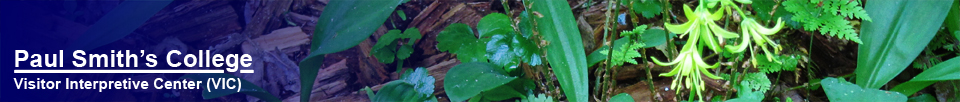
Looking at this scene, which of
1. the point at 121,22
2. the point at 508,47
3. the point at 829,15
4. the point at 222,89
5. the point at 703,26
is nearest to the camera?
the point at 703,26

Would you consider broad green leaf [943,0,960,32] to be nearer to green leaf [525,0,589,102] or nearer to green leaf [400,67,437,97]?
green leaf [525,0,589,102]

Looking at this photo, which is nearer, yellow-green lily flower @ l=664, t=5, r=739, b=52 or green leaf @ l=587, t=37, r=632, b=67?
yellow-green lily flower @ l=664, t=5, r=739, b=52

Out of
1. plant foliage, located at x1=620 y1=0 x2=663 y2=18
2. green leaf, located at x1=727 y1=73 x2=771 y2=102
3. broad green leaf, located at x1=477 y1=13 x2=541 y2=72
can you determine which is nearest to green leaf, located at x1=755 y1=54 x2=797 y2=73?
green leaf, located at x1=727 y1=73 x2=771 y2=102

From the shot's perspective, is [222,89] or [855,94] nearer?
[855,94]

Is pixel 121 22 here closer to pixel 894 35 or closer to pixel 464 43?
pixel 464 43


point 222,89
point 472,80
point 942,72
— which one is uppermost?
point 942,72

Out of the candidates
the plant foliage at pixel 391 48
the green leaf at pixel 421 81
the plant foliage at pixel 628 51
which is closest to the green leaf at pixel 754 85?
the plant foliage at pixel 628 51

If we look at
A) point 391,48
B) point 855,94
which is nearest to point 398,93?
point 391,48
